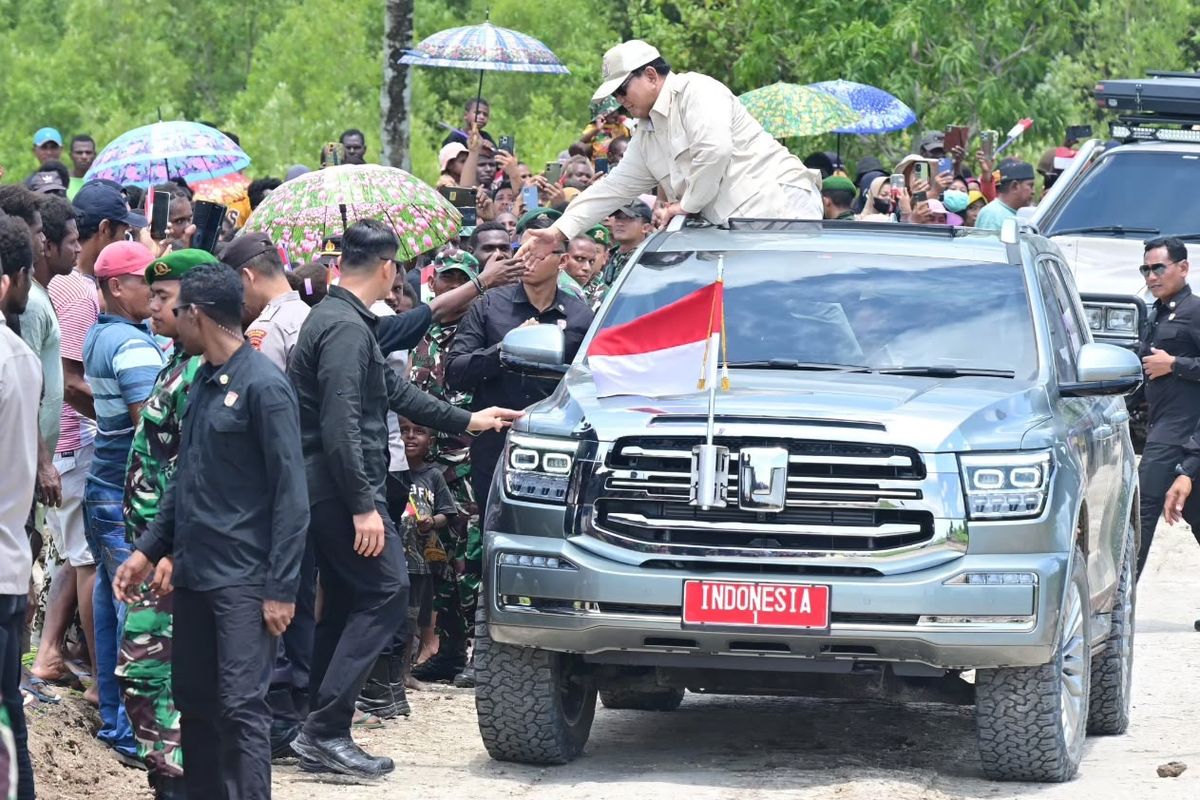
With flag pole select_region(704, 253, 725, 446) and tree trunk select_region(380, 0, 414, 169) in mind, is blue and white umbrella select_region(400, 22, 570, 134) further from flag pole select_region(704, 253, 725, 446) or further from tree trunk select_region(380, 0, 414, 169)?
flag pole select_region(704, 253, 725, 446)

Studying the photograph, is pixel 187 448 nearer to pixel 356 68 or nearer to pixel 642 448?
pixel 642 448

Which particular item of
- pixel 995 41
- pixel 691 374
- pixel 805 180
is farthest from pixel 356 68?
pixel 691 374

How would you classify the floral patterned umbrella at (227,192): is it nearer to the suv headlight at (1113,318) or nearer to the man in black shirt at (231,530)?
the suv headlight at (1113,318)

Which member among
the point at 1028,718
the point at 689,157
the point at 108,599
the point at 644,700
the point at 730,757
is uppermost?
the point at 689,157

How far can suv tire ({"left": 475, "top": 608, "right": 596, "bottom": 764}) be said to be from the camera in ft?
27.1

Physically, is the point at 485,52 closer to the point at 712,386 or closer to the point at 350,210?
the point at 350,210

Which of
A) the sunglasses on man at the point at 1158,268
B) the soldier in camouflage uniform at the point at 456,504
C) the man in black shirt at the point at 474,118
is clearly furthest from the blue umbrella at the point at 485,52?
A: the soldier in camouflage uniform at the point at 456,504

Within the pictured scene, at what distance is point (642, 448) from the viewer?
7992 millimetres

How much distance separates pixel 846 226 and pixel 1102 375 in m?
1.62

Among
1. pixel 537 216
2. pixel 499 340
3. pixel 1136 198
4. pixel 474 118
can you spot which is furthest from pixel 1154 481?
pixel 474 118

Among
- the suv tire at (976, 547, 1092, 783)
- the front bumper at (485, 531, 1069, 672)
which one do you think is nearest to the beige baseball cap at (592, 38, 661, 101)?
the front bumper at (485, 531, 1069, 672)

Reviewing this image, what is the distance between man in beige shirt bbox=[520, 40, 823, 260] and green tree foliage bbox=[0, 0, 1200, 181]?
1596 cm

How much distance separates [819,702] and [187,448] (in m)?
4.11

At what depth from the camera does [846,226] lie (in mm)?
9703
